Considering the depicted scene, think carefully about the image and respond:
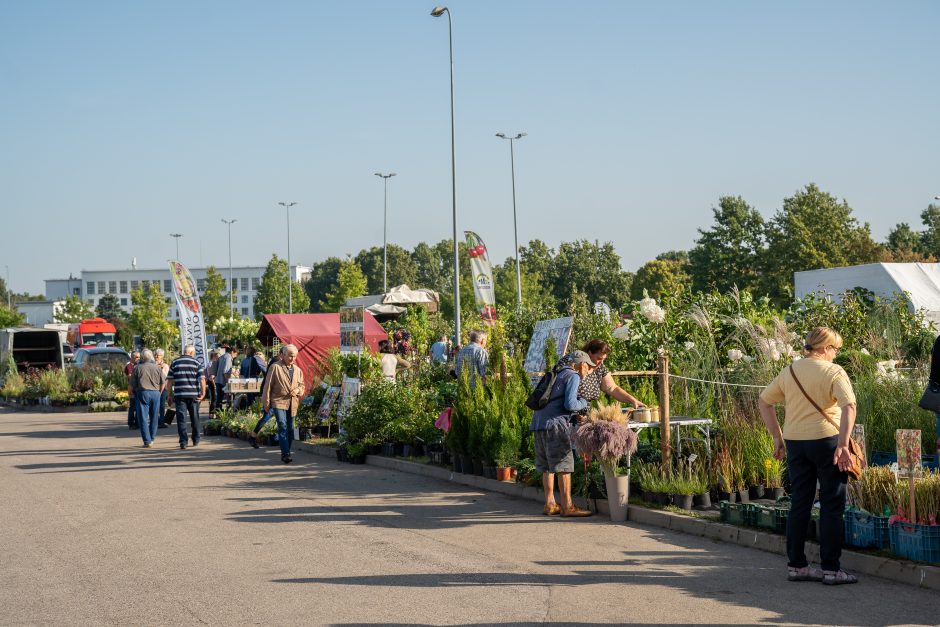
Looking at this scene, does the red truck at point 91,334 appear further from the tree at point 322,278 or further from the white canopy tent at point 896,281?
the tree at point 322,278

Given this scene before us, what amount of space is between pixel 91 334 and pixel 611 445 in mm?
59572

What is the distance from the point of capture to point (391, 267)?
388 ft

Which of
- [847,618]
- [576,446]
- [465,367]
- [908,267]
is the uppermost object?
[908,267]

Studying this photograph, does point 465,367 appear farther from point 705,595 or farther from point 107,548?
point 705,595

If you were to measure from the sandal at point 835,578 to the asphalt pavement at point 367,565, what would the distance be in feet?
0.22

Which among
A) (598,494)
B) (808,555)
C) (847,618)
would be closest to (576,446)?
(598,494)

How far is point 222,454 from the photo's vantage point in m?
17.3

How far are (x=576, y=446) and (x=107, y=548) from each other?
4464 mm

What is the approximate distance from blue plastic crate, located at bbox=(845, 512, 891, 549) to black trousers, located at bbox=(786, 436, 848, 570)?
2.26 feet

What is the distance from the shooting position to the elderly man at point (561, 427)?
402 inches

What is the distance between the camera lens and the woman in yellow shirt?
23.1 feet

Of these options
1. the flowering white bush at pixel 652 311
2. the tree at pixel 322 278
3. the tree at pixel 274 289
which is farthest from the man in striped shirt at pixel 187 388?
the tree at pixel 322 278

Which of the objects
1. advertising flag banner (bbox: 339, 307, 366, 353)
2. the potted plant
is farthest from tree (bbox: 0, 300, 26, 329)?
the potted plant

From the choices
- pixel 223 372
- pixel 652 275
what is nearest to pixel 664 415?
pixel 223 372
